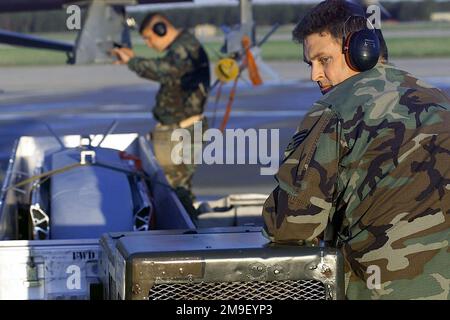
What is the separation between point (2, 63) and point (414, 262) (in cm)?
3836

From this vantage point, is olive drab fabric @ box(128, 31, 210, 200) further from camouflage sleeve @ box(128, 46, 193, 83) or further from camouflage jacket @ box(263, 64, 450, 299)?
camouflage jacket @ box(263, 64, 450, 299)

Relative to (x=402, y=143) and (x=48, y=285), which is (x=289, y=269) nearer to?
(x=402, y=143)

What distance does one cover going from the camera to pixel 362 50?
3018 mm

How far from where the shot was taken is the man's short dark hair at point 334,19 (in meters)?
3.14

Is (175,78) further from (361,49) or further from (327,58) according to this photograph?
(361,49)

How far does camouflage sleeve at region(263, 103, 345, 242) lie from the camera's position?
2930 millimetres

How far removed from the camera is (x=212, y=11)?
2382 inches

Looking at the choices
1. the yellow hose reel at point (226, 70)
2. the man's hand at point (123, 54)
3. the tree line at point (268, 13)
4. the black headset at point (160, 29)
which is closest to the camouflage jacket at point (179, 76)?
the black headset at point (160, 29)

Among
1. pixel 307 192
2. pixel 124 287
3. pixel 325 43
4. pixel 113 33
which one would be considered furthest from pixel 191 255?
pixel 113 33

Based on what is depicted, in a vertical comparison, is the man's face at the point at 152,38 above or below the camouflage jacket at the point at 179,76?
above

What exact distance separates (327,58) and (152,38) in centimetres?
623

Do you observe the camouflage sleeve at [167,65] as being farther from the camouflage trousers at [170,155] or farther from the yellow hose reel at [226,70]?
the yellow hose reel at [226,70]

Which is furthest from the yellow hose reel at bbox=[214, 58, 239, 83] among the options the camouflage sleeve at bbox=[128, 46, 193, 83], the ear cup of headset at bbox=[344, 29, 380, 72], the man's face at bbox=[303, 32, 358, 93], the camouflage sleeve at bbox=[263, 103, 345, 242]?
the camouflage sleeve at bbox=[263, 103, 345, 242]

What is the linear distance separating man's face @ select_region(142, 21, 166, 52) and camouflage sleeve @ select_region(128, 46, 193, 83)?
0.19m
